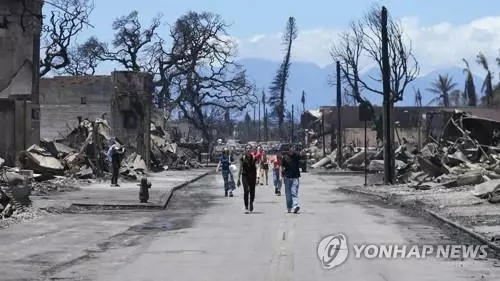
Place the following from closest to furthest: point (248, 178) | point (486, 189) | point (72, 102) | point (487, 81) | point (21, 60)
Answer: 1. point (248, 178)
2. point (486, 189)
3. point (21, 60)
4. point (72, 102)
5. point (487, 81)

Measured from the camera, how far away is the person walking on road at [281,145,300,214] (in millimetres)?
19655

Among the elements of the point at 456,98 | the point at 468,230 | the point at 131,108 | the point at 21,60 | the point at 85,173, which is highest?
the point at 456,98

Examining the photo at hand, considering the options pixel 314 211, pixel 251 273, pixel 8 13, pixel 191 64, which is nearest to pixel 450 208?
pixel 314 211

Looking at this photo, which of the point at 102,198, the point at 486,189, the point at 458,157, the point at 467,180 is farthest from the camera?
the point at 458,157

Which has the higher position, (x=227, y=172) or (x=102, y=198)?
(x=227, y=172)

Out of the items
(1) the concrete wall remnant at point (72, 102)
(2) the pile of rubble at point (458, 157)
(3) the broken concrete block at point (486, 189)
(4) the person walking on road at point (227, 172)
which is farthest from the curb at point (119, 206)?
(1) the concrete wall remnant at point (72, 102)

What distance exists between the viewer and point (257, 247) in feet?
43.1

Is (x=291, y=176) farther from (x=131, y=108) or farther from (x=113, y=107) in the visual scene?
(x=131, y=108)

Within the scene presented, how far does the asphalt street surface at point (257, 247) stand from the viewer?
10.4 metres

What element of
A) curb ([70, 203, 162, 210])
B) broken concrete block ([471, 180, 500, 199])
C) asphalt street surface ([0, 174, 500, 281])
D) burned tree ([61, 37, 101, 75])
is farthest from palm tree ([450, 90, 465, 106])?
curb ([70, 203, 162, 210])

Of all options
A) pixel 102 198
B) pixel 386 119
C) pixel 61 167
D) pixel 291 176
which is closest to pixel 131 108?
pixel 61 167

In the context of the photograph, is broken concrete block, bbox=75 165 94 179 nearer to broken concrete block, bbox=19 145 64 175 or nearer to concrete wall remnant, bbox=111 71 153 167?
broken concrete block, bbox=19 145 64 175

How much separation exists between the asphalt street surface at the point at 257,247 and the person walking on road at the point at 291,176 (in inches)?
13.3

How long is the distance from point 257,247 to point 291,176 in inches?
262
